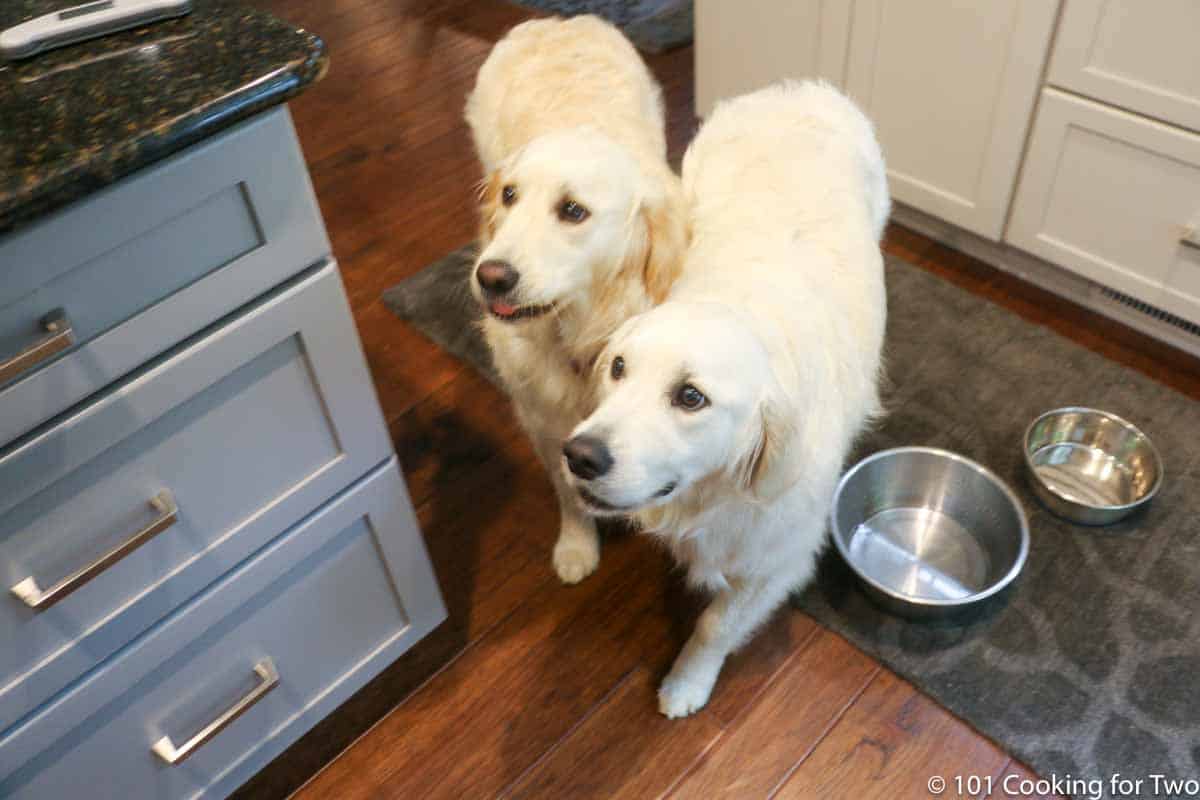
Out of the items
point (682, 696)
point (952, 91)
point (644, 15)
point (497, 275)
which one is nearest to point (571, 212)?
point (497, 275)

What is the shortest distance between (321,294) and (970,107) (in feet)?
5.32

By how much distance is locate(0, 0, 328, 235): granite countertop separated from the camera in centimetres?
68

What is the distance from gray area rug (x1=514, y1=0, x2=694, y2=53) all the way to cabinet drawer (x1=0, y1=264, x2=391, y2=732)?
246 centimetres

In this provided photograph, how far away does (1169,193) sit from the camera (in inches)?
67.6

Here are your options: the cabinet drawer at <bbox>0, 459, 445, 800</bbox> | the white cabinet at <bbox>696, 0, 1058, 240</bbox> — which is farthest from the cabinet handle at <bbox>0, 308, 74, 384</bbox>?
the white cabinet at <bbox>696, 0, 1058, 240</bbox>

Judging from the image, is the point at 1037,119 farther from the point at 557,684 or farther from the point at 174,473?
the point at 174,473

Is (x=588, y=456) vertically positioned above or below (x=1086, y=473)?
above

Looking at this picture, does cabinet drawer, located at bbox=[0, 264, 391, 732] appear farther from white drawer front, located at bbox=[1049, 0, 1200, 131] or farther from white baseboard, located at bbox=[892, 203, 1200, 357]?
white baseboard, located at bbox=[892, 203, 1200, 357]

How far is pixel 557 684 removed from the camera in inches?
57.4

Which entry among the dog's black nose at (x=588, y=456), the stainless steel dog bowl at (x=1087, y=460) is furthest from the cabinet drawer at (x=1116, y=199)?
the dog's black nose at (x=588, y=456)

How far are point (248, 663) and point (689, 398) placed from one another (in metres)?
0.70

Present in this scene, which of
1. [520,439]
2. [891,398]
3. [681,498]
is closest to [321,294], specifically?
[681,498]

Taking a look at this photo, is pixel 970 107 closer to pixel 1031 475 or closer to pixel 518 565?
pixel 1031 475

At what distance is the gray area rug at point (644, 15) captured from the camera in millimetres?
3104
